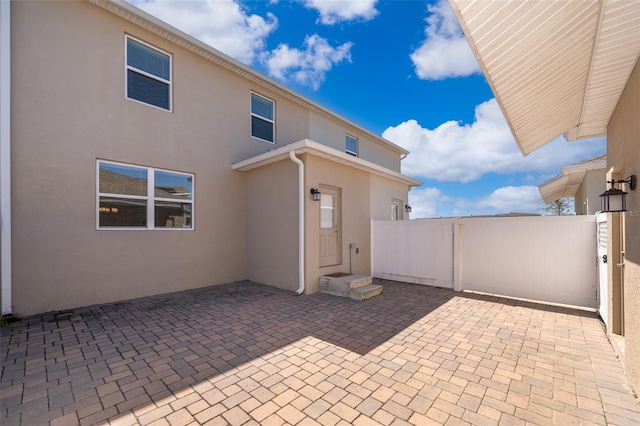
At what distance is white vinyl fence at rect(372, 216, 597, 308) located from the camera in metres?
4.90

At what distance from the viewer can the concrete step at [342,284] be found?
567cm

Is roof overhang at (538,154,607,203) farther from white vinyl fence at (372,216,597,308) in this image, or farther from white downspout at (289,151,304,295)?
white downspout at (289,151,304,295)

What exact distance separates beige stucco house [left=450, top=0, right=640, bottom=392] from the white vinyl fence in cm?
136

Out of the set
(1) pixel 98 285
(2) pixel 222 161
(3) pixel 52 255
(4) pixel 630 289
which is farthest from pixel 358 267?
(3) pixel 52 255

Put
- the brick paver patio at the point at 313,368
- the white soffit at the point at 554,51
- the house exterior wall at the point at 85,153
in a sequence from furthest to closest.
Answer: the house exterior wall at the point at 85,153
the brick paver patio at the point at 313,368
the white soffit at the point at 554,51

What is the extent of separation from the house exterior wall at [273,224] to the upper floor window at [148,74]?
262 centimetres

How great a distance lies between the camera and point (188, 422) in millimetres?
2086

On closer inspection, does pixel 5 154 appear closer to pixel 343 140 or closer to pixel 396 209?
pixel 343 140

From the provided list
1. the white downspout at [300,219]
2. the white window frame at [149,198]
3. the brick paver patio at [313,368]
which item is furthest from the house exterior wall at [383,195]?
the white window frame at [149,198]

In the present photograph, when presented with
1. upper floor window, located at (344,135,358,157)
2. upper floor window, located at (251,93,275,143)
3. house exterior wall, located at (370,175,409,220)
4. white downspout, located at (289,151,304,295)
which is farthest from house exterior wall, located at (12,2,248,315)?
upper floor window, located at (344,135,358,157)

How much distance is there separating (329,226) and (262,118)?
3.89 meters

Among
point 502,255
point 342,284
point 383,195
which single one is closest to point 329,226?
point 342,284

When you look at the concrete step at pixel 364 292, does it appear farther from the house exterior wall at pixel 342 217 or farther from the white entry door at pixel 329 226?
the white entry door at pixel 329 226

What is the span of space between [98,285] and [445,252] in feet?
24.0
